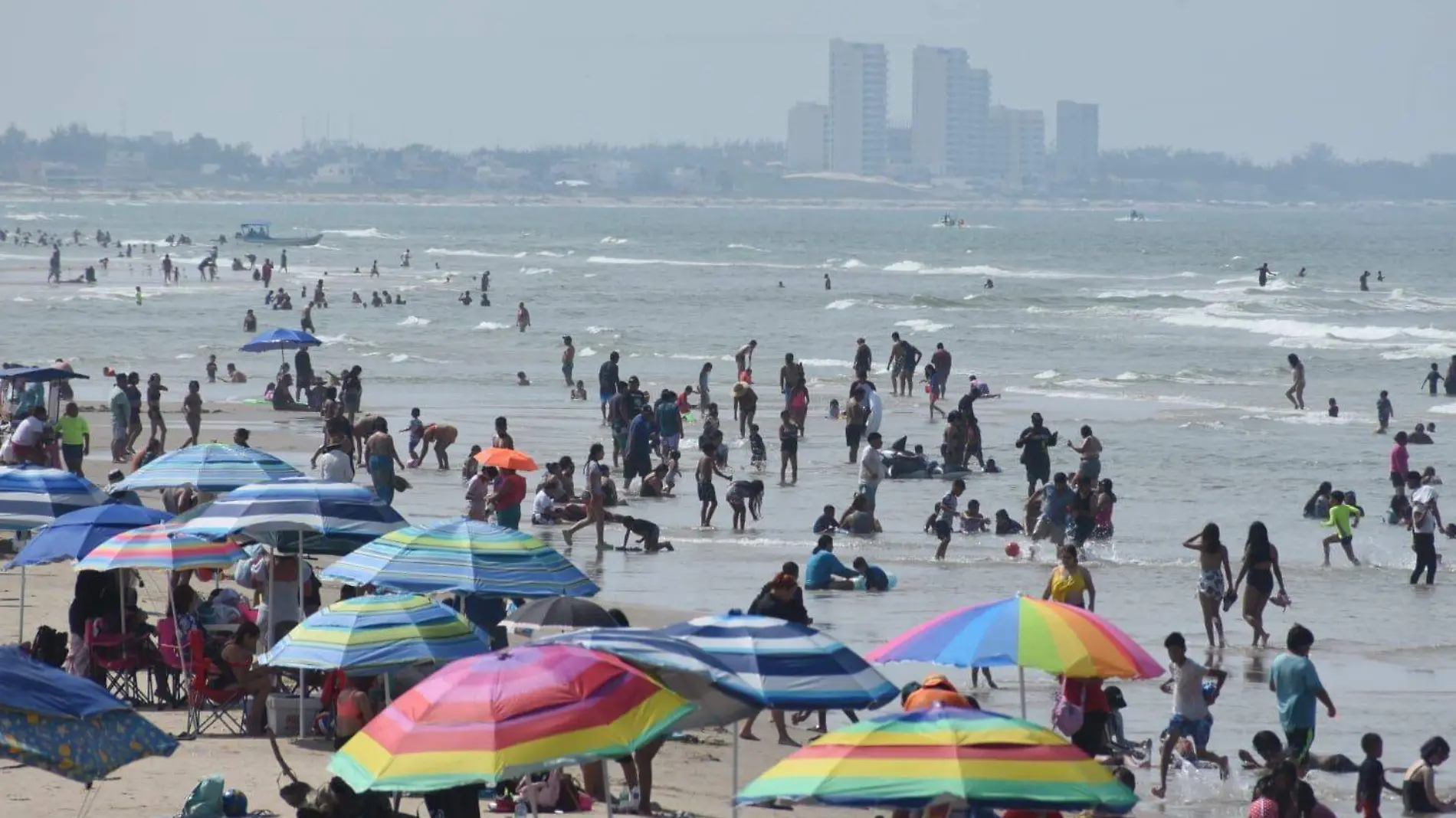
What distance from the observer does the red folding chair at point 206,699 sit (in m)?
12.0

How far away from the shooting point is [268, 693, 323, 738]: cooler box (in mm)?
11781

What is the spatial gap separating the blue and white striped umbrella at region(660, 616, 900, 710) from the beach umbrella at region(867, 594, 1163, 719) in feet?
1.20

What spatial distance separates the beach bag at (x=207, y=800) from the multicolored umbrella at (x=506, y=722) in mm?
1747

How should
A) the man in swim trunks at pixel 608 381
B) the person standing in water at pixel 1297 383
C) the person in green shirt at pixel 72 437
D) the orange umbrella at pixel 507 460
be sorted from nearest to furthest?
the orange umbrella at pixel 507 460
the person in green shirt at pixel 72 437
the man in swim trunks at pixel 608 381
the person standing in water at pixel 1297 383

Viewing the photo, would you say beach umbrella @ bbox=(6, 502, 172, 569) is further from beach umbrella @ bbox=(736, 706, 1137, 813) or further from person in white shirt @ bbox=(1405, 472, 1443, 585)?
person in white shirt @ bbox=(1405, 472, 1443, 585)

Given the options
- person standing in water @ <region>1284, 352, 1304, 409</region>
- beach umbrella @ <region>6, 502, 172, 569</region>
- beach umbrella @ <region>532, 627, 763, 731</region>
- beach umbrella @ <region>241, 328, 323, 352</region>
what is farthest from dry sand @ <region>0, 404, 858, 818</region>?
person standing in water @ <region>1284, 352, 1304, 409</region>

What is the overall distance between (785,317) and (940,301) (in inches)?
443

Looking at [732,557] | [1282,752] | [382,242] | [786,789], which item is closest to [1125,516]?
[732,557]

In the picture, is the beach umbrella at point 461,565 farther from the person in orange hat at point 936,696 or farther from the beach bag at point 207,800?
the person in orange hat at point 936,696

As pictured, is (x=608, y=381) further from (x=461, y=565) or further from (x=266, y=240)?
(x=266, y=240)

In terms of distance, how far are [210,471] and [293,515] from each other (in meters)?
2.99

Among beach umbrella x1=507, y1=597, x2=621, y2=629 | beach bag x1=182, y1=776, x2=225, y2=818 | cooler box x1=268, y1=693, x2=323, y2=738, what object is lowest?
cooler box x1=268, y1=693, x2=323, y2=738

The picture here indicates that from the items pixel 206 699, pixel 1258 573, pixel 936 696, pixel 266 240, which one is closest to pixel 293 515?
pixel 206 699

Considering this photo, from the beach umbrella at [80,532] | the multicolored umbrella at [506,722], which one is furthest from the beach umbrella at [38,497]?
the multicolored umbrella at [506,722]
